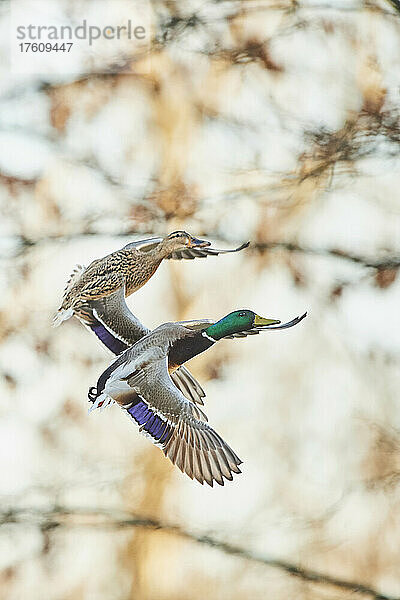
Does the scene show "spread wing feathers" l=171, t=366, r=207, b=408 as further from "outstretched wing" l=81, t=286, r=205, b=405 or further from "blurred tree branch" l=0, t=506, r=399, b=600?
"blurred tree branch" l=0, t=506, r=399, b=600

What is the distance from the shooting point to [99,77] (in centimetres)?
171

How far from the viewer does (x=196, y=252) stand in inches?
67.4

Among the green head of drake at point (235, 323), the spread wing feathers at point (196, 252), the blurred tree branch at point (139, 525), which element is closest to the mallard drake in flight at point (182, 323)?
the green head of drake at point (235, 323)

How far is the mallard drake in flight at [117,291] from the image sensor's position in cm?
167

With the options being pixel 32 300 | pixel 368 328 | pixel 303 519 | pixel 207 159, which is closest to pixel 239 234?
pixel 207 159

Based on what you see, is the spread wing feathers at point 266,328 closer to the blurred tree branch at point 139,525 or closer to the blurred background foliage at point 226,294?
the blurred background foliage at point 226,294

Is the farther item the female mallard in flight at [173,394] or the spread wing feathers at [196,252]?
the spread wing feathers at [196,252]

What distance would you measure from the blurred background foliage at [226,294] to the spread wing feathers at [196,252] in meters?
0.01

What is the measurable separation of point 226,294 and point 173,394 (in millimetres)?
223

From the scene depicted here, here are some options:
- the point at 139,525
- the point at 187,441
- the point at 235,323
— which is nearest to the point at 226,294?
the point at 235,323

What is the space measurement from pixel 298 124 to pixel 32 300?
59 centimetres

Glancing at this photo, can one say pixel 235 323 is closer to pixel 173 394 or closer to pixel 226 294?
pixel 226 294

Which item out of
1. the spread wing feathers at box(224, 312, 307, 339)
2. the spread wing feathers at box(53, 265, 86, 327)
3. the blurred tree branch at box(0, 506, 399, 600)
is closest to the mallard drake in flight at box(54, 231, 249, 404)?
the spread wing feathers at box(53, 265, 86, 327)

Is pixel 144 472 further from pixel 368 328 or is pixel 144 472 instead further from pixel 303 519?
pixel 368 328
